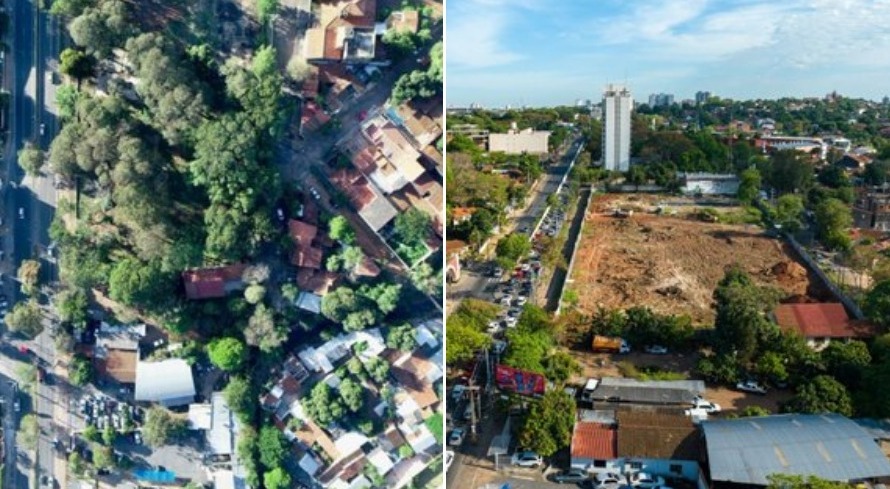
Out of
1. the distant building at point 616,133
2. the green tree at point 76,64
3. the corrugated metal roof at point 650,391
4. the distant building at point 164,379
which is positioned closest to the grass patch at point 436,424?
the distant building at point 164,379

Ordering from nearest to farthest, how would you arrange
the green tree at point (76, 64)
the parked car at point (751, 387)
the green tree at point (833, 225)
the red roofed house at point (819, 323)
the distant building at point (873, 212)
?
the green tree at point (76, 64) < the parked car at point (751, 387) < the red roofed house at point (819, 323) < the green tree at point (833, 225) < the distant building at point (873, 212)

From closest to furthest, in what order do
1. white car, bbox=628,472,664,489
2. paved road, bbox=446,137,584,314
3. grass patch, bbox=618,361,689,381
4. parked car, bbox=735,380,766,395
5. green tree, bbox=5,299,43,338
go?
green tree, bbox=5,299,43,338 < white car, bbox=628,472,664,489 < parked car, bbox=735,380,766,395 < grass patch, bbox=618,361,689,381 < paved road, bbox=446,137,584,314

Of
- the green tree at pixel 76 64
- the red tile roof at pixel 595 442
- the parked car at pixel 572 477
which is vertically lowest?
the parked car at pixel 572 477

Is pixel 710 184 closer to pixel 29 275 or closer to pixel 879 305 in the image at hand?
pixel 879 305

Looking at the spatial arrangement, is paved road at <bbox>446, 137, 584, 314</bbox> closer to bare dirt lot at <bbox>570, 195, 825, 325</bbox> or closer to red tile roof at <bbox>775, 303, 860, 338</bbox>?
bare dirt lot at <bbox>570, 195, 825, 325</bbox>

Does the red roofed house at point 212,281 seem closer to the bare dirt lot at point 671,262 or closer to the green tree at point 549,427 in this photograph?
the green tree at point 549,427

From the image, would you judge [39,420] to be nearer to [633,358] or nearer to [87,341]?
[87,341]

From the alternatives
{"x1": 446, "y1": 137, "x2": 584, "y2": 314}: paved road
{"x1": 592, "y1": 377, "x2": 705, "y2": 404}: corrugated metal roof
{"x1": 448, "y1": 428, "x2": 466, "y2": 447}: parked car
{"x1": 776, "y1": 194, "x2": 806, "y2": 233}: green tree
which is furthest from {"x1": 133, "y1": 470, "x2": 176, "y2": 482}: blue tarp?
{"x1": 776, "y1": 194, "x2": 806, "y2": 233}: green tree
